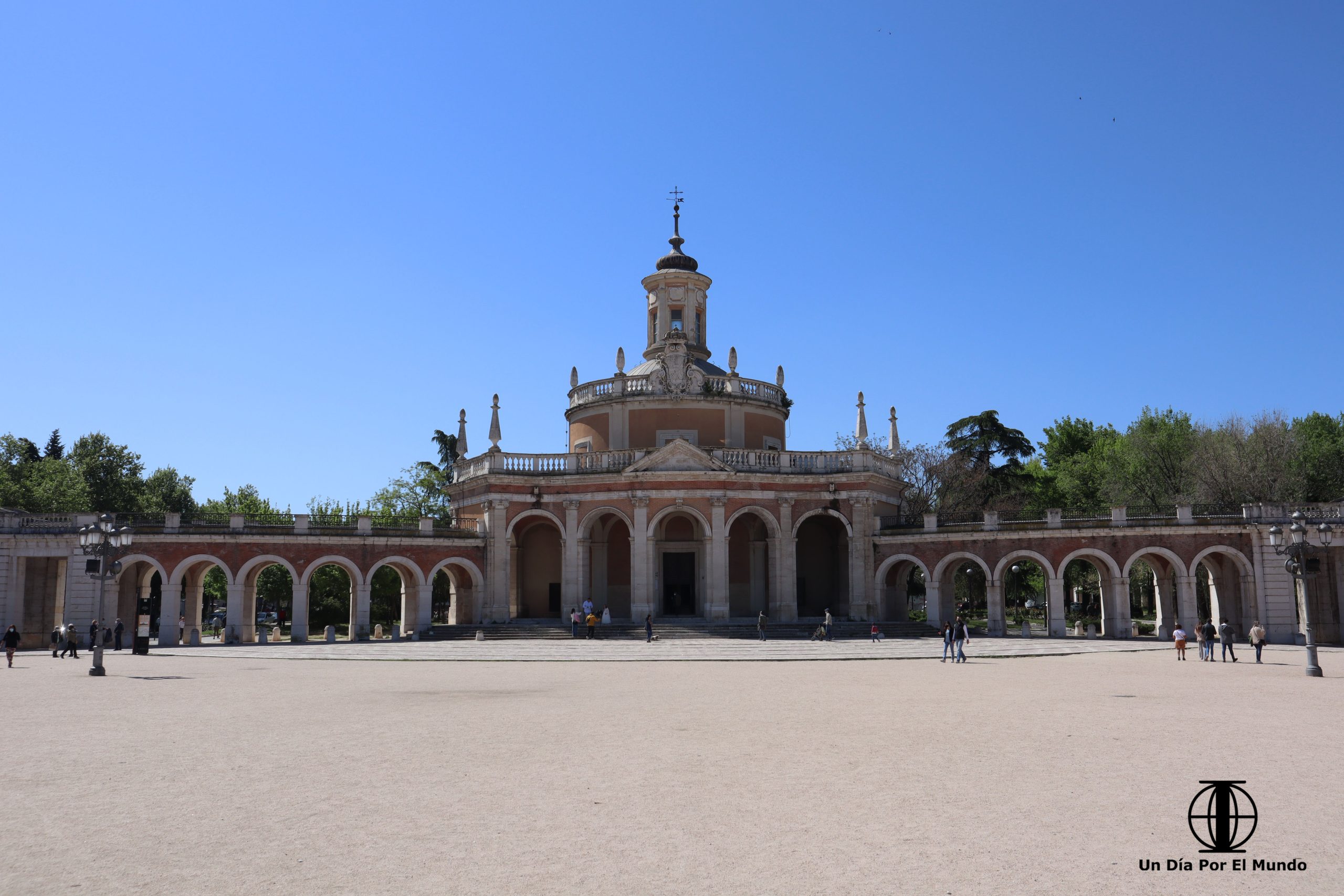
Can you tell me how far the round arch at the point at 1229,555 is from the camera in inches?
1603

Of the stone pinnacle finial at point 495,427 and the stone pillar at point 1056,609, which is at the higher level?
the stone pinnacle finial at point 495,427

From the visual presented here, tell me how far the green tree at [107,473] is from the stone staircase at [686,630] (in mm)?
29205

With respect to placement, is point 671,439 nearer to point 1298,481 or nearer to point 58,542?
point 58,542

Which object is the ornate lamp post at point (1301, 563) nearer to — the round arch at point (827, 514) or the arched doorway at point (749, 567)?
the round arch at point (827, 514)

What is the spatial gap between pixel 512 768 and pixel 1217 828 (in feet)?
24.1

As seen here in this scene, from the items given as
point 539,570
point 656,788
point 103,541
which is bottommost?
point 656,788

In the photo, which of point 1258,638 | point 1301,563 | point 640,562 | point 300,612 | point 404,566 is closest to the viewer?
point 1301,563

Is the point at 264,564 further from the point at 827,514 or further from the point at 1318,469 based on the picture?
the point at 1318,469

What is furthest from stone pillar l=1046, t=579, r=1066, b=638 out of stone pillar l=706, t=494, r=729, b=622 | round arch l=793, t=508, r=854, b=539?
stone pillar l=706, t=494, r=729, b=622

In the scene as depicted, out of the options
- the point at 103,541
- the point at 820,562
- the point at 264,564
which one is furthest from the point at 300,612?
the point at 820,562

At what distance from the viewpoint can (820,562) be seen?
49.5 m

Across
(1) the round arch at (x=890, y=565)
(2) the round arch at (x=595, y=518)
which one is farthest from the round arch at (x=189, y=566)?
(1) the round arch at (x=890, y=565)

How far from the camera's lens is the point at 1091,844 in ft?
27.5

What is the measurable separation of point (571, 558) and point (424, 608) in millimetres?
6820
